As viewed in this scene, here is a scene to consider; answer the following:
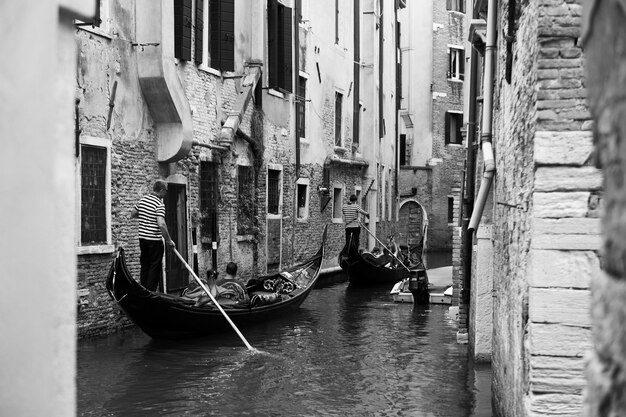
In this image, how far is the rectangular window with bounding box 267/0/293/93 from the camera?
1330 cm

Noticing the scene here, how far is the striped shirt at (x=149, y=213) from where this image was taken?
8.88m

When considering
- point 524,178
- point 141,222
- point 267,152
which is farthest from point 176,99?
point 524,178

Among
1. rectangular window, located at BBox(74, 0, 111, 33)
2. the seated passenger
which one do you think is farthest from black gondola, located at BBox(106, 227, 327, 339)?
rectangular window, located at BBox(74, 0, 111, 33)

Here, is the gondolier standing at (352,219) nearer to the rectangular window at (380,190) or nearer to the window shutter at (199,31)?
the rectangular window at (380,190)

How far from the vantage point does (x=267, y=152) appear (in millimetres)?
13711

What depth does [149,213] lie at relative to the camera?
350 inches

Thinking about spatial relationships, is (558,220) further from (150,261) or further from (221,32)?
(221,32)

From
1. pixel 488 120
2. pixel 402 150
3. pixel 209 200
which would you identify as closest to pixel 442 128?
pixel 402 150

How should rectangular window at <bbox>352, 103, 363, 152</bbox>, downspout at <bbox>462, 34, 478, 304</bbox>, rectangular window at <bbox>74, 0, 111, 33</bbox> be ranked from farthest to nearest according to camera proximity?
rectangular window at <bbox>352, 103, 363, 152</bbox>
rectangular window at <bbox>74, 0, 111, 33</bbox>
downspout at <bbox>462, 34, 478, 304</bbox>

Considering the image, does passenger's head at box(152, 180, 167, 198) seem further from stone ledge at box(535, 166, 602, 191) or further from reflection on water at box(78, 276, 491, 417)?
stone ledge at box(535, 166, 602, 191)

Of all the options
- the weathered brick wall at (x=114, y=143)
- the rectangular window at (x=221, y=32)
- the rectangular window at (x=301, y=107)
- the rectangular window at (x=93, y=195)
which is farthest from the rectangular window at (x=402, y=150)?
the rectangular window at (x=93, y=195)

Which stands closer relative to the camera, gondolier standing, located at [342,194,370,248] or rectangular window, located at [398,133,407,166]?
gondolier standing, located at [342,194,370,248]

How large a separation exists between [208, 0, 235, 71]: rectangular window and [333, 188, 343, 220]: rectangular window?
6569 millimetres

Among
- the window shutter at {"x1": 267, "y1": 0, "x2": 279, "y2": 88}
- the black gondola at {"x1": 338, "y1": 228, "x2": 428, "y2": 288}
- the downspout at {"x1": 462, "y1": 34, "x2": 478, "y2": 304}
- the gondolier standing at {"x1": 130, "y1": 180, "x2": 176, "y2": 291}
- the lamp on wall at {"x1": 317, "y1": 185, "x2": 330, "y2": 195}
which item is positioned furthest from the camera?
the lamp on wall at {"x1": 317, "y1": 185, "x2": 330, "y2": 195}
